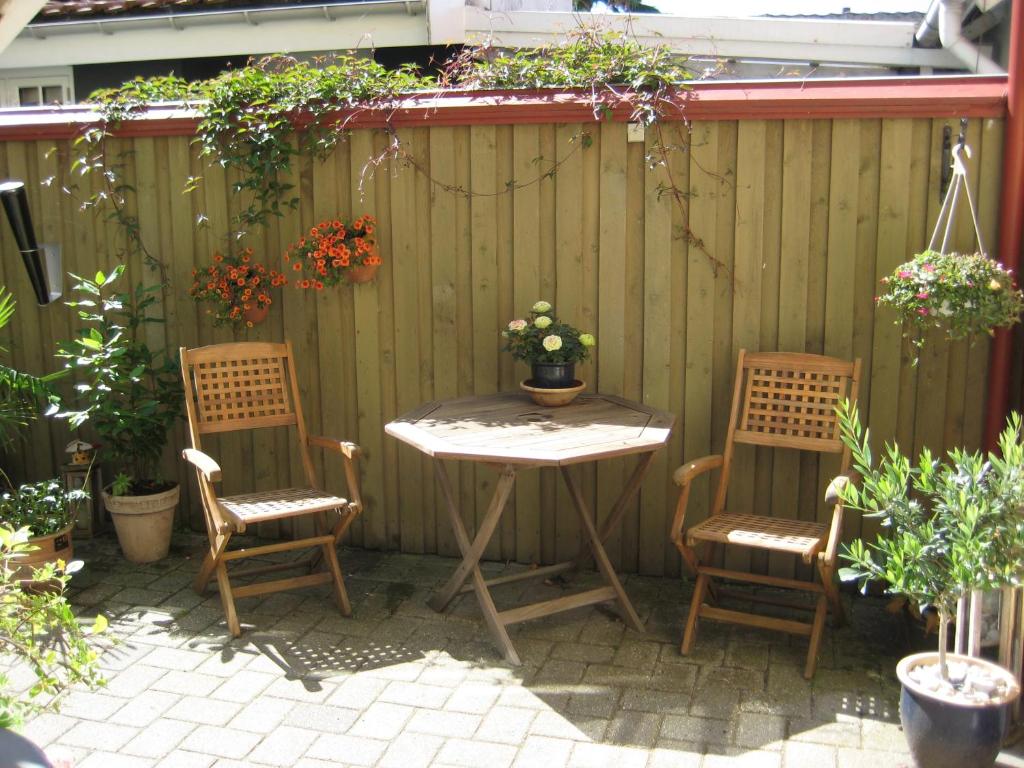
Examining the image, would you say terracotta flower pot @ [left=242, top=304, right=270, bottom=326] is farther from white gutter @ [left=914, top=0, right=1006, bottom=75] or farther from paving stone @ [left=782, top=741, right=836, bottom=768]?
white gutter @ [left=914, top=0, right=1006, bottom=75]

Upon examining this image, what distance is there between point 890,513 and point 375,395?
8.38ft

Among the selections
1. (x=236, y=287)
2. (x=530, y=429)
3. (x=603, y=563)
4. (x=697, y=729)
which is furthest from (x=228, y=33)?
(x=697, y=729)

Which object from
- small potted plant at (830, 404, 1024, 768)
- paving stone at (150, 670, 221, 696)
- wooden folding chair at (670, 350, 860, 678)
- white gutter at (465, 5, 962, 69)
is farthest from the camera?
white gutter at (465, 5, 962, 69)

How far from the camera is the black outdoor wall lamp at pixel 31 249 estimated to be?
476 centimetres

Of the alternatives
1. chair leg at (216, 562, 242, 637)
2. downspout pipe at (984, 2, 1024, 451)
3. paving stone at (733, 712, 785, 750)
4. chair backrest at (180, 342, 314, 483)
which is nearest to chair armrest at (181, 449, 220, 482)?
chair backrest at (180, 342, 314, 483)

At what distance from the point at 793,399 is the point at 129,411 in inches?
114

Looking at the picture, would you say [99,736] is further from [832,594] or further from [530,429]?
[832,594]

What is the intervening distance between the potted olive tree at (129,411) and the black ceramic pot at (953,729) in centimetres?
333

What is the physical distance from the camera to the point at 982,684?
2787 millimetres

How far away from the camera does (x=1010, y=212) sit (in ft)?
12.4

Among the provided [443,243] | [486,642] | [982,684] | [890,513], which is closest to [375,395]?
[443,243]

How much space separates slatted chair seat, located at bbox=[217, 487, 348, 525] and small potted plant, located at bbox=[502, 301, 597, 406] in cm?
92

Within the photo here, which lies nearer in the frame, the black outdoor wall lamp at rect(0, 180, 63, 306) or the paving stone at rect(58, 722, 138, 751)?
the paving stone at rect(58, 722, 138, 751)

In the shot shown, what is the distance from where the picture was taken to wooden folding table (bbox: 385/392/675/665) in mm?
3582
